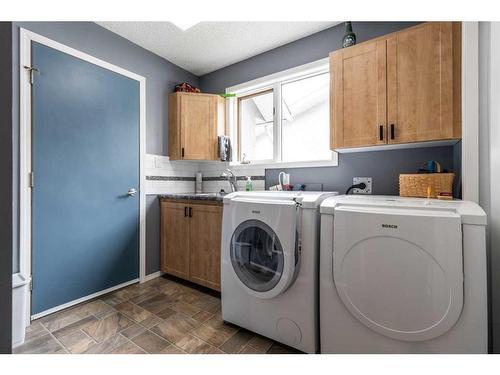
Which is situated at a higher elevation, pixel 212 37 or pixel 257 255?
pixel 212 37

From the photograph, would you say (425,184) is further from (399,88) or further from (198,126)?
(198,126)

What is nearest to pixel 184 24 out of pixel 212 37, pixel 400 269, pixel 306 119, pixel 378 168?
pixel 212 37

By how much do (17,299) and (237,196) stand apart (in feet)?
5.10

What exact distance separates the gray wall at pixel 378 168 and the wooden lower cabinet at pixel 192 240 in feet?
3.25

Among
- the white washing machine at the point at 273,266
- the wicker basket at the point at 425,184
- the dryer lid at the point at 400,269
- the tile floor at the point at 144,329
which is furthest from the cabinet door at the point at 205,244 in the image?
the wicker basket at the point at 425,184

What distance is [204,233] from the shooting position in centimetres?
206

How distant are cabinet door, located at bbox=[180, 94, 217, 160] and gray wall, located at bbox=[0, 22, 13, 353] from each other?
2105mm

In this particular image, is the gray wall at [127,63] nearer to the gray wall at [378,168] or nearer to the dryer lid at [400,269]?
the gray wall at [378,168]

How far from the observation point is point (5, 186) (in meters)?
0.48

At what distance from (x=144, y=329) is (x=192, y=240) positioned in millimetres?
788

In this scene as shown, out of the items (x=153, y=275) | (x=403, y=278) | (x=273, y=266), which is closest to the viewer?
(x=403, y=278)

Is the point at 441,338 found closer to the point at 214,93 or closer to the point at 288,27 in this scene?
the point at 288,27

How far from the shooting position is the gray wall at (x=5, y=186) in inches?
18.6
